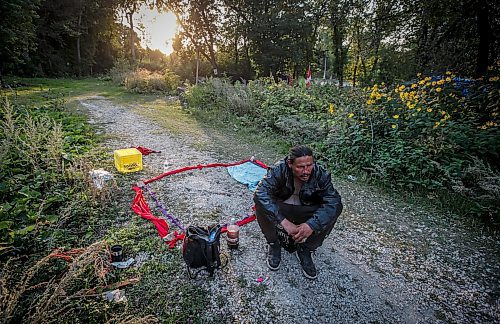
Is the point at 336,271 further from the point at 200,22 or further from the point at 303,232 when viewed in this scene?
the point at 200,22

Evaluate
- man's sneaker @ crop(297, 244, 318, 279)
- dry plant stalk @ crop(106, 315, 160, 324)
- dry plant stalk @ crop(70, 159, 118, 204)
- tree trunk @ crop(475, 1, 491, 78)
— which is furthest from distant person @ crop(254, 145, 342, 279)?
tree trunk @ crop(475, 1, 491, 78)

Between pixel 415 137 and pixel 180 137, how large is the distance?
15.6 feet

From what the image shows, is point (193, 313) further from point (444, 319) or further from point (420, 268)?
point (420, 268)

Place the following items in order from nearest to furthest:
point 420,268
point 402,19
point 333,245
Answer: point 420,268 → point 333,245 → point 402,19

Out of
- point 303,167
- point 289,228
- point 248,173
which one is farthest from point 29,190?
point 303,167

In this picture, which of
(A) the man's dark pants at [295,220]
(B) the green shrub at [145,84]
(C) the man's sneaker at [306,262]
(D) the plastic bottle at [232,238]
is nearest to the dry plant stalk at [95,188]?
(D) the plastic bottle at [232,238]

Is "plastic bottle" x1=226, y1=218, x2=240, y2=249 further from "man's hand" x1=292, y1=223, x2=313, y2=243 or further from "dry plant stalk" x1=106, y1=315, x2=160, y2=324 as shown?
"dry plant stalk" x1=106, y1=315, x2=160, y2=324

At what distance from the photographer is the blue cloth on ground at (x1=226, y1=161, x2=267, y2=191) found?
4039 millimetres

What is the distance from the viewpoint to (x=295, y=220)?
2.47 m

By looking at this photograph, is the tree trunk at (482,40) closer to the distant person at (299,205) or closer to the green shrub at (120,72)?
the distant person at (299,205)

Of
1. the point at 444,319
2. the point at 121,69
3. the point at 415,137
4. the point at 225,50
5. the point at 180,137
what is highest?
the point at 225,50

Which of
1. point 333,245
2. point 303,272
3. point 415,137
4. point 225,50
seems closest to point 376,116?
point 415,137

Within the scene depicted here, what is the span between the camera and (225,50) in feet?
64.8

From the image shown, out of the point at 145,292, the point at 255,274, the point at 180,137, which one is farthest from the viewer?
the point at 180,137
